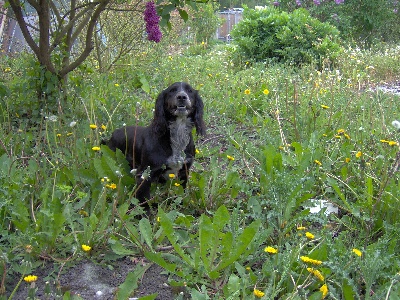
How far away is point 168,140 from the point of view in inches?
140

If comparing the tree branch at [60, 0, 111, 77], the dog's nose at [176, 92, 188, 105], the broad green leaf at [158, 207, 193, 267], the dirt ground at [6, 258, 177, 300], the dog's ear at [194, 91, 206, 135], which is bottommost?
the dirt ground at [6, 258, 177, 300]

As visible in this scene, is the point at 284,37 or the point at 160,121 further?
→ the point at 284,37

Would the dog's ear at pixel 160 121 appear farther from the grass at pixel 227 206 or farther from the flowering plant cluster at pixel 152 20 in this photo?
the flowering plant cluster at pixel 152 20

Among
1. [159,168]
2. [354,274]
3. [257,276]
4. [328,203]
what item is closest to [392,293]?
[354,274]

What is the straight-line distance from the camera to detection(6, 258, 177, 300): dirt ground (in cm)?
235

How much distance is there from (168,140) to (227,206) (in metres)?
0.62

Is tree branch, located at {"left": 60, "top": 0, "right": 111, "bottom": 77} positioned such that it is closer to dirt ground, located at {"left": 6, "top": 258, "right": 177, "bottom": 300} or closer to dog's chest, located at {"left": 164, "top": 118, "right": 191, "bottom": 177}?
dog's chest, located at {"left": 164, "top": 118, "right": 191, "bottom": 177}

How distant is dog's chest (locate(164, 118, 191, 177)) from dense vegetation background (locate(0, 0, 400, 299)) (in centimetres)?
14

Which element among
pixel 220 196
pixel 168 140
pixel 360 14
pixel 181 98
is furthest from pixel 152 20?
pixel 360 14

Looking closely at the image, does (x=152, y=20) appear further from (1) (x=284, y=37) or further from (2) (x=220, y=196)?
(1) (x=284, y=37)

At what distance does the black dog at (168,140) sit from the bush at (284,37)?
585 centimetres

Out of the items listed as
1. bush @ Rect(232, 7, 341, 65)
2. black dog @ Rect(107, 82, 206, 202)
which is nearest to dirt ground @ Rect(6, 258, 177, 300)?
black dog @ Rect(107, 82, 206, 202)

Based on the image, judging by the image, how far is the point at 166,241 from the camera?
2.90 m

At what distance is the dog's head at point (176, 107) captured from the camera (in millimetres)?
3559
